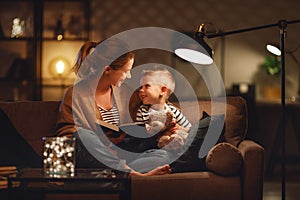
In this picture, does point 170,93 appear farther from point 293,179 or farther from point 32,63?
point 32,63

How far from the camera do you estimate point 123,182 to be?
8.55 feet

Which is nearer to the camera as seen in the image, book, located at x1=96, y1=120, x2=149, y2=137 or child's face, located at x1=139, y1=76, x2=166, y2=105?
book, located at x1=96, y1=120, x2=149, y2=137

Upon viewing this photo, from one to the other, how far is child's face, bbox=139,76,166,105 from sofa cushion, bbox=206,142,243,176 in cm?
54

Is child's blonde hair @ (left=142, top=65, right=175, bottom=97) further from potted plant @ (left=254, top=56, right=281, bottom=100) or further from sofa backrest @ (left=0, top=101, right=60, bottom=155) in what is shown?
potted plant @ (left=254, top=56, right=281, bottom=100)

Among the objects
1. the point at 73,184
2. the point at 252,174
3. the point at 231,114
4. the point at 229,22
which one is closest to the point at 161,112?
the point at 231,114

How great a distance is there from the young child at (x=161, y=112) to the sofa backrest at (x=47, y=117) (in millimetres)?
111

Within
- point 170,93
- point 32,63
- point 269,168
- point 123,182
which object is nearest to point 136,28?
point 32,63

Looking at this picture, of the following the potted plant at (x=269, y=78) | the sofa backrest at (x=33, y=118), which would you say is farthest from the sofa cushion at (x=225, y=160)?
the potted plant at (x=269, y=78)

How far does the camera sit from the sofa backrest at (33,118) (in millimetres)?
3453

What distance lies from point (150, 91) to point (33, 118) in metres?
0.66

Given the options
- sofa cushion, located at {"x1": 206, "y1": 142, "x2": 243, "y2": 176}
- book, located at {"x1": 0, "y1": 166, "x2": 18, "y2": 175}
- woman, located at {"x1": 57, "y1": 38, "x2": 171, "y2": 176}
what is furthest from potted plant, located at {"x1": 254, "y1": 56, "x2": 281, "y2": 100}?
book, located at {"x1": 0, "y1": 166, "x2": 18, "y2": 175}

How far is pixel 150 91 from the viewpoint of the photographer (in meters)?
3.49

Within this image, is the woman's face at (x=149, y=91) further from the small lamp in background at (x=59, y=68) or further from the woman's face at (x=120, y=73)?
the small lamp in background at (x=59, y=68)

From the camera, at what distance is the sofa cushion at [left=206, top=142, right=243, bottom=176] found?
3039mm
